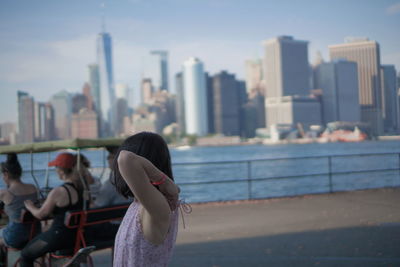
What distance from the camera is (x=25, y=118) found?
17650cm

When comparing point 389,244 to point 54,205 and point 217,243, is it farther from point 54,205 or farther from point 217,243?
point 54,205

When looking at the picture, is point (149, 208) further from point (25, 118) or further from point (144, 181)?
point (25, 118)

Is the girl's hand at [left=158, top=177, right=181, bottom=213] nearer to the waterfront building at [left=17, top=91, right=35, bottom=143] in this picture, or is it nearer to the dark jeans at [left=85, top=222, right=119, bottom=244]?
the dark jeans at [left=85, top=222, right=119, bottom=244]

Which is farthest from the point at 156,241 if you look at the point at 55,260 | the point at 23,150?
the point at 23,150

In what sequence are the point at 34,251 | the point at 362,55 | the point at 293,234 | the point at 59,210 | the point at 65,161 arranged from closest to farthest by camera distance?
the point at 34,251
the point at 59,210
the point at 65,161
the point at 293,234
the point at 362,55

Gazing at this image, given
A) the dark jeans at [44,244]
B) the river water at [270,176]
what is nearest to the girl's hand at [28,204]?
the dark jeans at [44,244]

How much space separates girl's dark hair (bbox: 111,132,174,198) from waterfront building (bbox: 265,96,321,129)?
152360 millimetres

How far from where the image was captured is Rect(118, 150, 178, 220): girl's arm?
86.0 inches

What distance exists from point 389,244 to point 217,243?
243 cm

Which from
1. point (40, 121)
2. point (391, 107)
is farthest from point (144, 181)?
point (40, 121)

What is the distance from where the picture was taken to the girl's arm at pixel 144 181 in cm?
218

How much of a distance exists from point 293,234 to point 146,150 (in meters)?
6.11

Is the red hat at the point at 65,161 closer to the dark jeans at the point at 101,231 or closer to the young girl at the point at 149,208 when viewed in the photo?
the dark jeans at the point at 101,231

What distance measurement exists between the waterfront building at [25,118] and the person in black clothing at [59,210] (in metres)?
171
